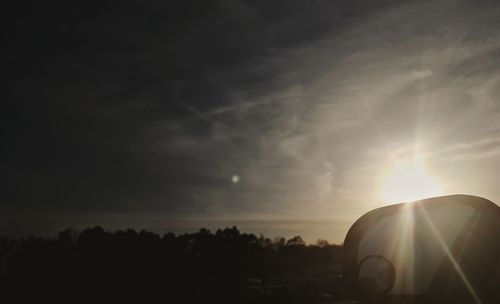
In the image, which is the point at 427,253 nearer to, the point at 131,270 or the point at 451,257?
the point at 451,257

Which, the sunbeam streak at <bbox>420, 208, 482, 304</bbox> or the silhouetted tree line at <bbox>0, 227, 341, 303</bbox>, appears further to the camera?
the silhouetted tree line at <bbox>0, 227, 341, 303</bbox>

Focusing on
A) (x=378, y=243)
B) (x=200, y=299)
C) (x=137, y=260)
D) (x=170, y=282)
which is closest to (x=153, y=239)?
(x=137, y=260)

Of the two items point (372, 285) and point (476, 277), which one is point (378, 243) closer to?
point (372, 285)

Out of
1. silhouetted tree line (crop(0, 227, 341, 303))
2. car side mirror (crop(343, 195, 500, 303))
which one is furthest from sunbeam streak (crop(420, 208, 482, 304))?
silhouetted tree line (crop(0, 227, 341, 303))

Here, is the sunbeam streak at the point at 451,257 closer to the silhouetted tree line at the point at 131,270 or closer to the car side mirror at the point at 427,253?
the car side mirror at the point at 427,253

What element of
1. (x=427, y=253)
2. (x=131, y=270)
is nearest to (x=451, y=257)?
(x=427, y=253)

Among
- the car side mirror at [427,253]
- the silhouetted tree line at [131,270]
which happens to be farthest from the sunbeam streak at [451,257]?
the silhouetted tree line at [131,270]

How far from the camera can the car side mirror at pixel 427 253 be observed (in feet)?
7.71

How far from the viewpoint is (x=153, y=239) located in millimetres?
74438

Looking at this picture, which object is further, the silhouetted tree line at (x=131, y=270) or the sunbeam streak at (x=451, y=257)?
the silhouetted tree line at (x=131, y=270)

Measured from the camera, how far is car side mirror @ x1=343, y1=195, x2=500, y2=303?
7.71 ft

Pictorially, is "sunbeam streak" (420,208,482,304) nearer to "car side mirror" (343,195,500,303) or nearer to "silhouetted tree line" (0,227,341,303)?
"car side mirror" (343,195,500,303)

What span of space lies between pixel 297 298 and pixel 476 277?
38992mm

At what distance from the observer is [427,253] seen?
2.90 m
